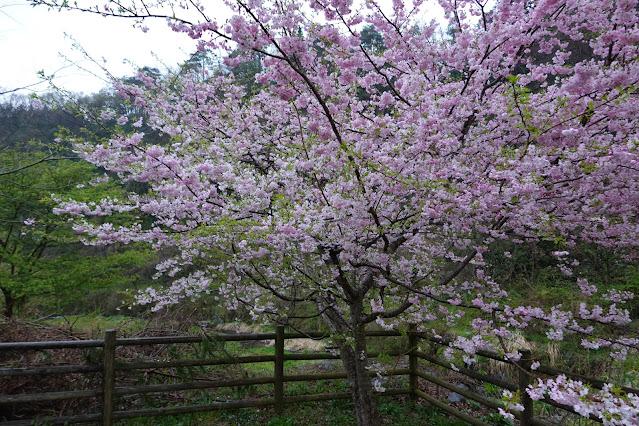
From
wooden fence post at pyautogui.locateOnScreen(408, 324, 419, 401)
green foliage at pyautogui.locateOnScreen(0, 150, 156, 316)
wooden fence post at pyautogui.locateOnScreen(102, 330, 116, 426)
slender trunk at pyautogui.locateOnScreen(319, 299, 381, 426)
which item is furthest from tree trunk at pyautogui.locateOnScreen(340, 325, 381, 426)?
green foliage at pyautogui.locateOnScreen(0, 150, 156, 316)

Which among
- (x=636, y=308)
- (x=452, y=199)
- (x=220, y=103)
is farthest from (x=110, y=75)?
(x=636, y=308)

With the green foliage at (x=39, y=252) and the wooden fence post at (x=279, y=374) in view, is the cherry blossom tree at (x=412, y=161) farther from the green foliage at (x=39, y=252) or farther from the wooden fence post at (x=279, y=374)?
the green foliage at (x=39, y=252)

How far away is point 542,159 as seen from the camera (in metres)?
2.45

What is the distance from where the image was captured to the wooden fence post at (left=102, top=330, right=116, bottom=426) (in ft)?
13.2

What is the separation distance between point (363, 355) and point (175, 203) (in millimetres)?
2530

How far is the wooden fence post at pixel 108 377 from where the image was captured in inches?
158

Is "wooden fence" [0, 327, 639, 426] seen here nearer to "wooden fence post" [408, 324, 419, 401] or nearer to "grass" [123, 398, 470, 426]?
"wooden fence post" [408, 324, 419, 401]

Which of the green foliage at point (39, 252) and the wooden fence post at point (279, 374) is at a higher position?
the green foliage at point (39, 252)

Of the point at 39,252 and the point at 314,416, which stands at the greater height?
the point at 39,252

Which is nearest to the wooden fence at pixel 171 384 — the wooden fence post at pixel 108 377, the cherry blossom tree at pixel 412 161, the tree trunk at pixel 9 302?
the wooden fence post at pixel 108 377

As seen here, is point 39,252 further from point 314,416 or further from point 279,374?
point 314,416

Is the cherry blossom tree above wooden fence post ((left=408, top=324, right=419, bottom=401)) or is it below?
above

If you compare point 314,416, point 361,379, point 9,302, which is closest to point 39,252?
point 9,302

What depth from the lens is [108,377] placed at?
4.07 metres
